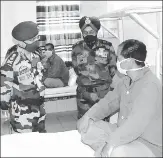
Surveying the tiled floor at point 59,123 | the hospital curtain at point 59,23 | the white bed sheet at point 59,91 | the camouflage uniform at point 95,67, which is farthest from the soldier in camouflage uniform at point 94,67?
the hospital curtain at point 59,23

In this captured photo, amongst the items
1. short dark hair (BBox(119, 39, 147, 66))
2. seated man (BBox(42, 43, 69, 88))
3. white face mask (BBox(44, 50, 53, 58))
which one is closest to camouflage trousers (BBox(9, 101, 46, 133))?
short dark hair (BBox(119, 39, 147, 66))

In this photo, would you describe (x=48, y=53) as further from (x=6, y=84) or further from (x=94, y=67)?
(x=6, y=84)

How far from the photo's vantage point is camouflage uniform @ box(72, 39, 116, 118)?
3.39 meters

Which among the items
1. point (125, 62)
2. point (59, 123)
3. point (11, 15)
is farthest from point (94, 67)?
point (11, 15)

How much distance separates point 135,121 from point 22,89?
1.34m

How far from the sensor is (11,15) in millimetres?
4949

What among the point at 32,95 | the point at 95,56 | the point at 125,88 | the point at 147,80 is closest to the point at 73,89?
the point at 95,56

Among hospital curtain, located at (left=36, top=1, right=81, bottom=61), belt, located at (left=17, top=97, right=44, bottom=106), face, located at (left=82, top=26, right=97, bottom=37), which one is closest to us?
belt, located at (left=17, top=97, right=44, bottom=106)

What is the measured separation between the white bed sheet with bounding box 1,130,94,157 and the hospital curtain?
319 centimetres

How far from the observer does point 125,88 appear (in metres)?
2.26

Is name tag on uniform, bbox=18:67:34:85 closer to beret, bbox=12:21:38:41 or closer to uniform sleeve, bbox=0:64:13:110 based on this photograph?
uniform sleeve, bbox=0:64:13:110

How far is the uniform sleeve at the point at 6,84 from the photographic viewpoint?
2756 mm

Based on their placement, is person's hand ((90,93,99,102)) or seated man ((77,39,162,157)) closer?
seated man ((77,39,162,157))

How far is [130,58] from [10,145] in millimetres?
1037
